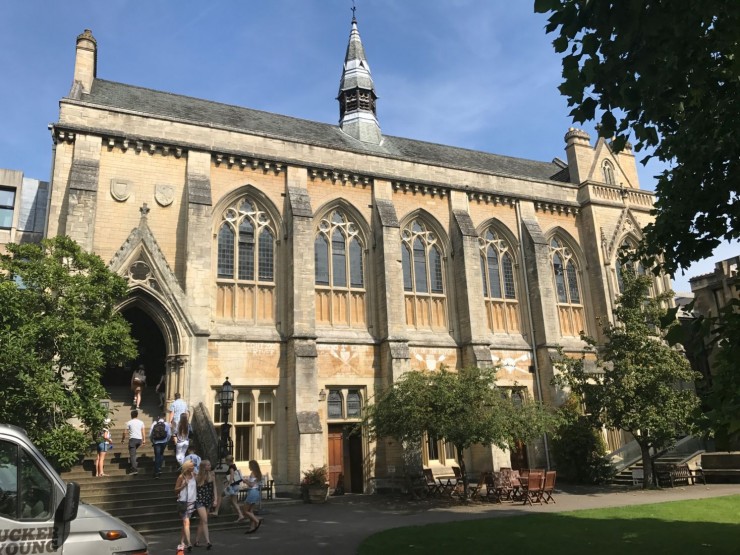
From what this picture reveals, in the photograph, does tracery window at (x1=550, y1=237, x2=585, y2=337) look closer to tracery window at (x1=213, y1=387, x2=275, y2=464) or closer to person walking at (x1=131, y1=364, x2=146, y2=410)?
tracery window at (x1=213, y1=387, x2=275, y2=464)

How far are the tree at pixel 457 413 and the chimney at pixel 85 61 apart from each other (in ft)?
56.4

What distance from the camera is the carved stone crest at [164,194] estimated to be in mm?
21297

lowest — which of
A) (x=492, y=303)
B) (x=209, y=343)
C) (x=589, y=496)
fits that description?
(x=589, y=496)

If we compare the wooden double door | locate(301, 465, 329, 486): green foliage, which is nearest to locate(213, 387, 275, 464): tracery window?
locate(301, 465, 329, 486): green foliage

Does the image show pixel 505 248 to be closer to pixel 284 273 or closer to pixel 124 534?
pixel 284 273

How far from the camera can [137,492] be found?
14602mm

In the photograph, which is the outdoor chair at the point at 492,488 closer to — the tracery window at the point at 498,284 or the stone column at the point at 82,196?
the tracery window at the point at 498,284

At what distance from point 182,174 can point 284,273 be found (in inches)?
209

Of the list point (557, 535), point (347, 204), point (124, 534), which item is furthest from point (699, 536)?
point (347, 204)

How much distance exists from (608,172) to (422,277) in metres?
13.1

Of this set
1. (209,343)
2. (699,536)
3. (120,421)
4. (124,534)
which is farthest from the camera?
(209,343)

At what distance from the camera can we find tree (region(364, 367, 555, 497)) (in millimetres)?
18359

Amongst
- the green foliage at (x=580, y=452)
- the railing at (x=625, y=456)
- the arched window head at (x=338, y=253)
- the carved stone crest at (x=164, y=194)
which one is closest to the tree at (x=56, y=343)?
the carved stone crest at (x=164, y=194)

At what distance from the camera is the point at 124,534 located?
5.52 meters
